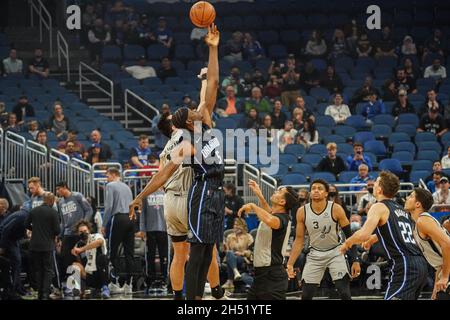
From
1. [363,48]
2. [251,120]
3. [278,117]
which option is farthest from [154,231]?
[363,48]

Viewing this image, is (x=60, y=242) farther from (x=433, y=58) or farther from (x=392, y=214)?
(x=433, y=58)

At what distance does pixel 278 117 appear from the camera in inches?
777

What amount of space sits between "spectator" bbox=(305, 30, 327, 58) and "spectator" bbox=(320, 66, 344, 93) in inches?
43.4

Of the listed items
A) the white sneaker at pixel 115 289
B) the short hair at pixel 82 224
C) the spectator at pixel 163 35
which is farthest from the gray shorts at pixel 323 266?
the spectator at pixel 163 35

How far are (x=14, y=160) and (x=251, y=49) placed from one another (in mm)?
7042

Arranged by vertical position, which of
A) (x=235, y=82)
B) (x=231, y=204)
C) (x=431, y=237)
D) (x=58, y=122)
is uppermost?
(x=235, y=82)

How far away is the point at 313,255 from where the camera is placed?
11641mm

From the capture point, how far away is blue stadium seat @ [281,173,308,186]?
57.8 ft

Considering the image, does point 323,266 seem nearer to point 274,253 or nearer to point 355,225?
point 274,253

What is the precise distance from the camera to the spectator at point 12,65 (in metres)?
21.8

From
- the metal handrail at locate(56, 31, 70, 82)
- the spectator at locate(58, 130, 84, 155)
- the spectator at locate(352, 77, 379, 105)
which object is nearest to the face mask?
the spectator at locate(58, 130, 84, 155)

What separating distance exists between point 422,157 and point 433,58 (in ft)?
13.9

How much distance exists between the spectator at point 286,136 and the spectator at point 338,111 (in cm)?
150

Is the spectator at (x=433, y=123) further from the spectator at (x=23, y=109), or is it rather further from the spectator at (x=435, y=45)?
the spectator at (x=23, y=109)
